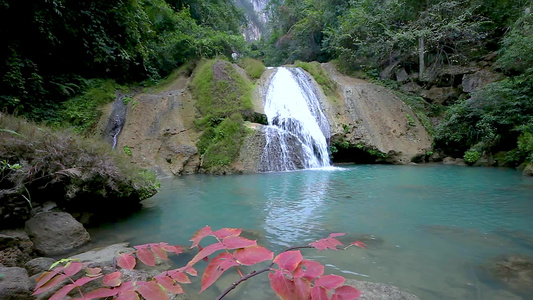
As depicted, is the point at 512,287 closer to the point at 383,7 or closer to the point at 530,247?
the point at 530,247

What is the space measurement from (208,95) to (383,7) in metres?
11.7

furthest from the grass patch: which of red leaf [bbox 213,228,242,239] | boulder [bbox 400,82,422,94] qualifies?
red leaf [bbox 213,228,242,239]

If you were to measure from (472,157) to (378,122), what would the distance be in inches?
156

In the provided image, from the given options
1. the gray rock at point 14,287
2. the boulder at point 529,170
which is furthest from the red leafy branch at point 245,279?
the boulder at point 529,170

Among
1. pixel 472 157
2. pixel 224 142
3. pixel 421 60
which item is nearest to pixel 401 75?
pixel 421 60

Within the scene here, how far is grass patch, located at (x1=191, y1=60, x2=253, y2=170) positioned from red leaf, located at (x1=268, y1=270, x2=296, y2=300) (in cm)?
991

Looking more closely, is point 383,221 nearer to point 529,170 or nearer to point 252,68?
point 529,170

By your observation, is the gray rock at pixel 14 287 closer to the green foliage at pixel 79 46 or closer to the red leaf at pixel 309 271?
the red leaf at pixel 309 271

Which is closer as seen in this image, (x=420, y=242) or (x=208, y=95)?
(x=420, y=242)

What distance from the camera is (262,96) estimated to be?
13.7 m

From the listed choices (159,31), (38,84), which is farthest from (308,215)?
(159,31)

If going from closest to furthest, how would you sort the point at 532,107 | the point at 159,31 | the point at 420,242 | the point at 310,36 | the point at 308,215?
the point at 420,242 < the point at 308,215 < the point at 532,107 < the point at 159,31 < the point at 310,36

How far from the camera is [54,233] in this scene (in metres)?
3.69

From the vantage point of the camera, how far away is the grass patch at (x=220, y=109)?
11.0m
